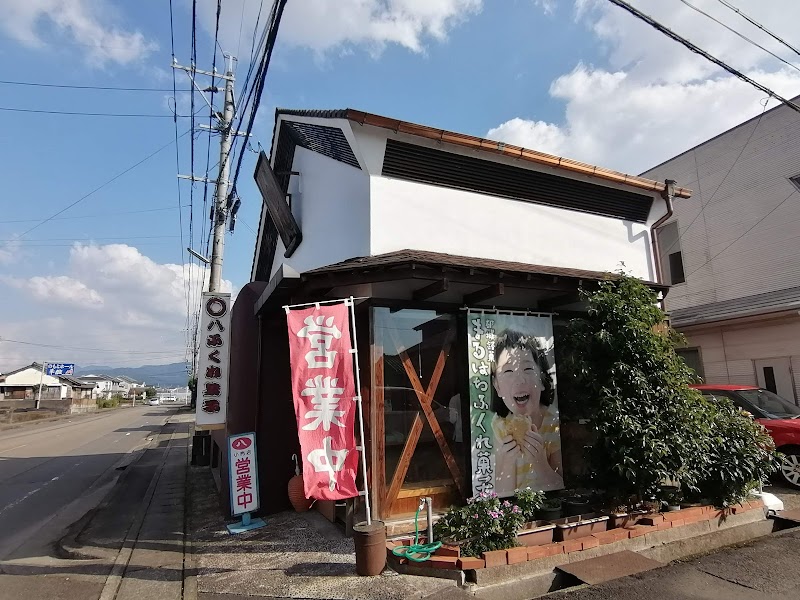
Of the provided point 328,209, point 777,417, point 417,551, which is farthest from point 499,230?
point 777,417

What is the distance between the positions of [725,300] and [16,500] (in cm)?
2015

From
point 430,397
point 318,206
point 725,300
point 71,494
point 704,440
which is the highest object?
point 318,206

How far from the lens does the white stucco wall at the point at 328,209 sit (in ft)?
24.3

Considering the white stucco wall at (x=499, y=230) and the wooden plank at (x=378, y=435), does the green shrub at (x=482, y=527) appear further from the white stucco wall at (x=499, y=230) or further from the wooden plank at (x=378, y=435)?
the white stucco wall at (x=499, y=230)

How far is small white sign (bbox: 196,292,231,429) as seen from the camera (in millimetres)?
8391

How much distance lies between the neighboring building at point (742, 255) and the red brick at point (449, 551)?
1140cm

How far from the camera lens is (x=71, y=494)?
37.2 ft

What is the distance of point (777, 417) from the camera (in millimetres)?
8805

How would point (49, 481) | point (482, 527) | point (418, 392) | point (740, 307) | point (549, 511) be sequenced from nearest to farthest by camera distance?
1. point (482, 527)
2. point (549, 511)
3. point (418, 392)
4. point (49, 481)
5. point (740, 307)

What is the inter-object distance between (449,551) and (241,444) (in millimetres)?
4006

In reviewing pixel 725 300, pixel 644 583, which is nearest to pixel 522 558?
pixel 644 583

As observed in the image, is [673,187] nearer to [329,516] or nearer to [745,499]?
[745,499]

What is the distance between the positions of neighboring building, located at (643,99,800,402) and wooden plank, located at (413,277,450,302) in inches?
416

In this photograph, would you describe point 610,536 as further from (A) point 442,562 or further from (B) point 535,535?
(A) point 442,562
